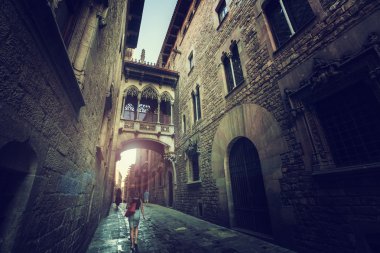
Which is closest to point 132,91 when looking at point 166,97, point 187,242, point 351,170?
point 166,97

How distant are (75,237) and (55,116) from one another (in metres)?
2.15

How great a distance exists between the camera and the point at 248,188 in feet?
17.3

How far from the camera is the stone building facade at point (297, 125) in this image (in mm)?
2854

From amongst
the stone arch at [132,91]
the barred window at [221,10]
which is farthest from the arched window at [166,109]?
the barred window at [221,10]

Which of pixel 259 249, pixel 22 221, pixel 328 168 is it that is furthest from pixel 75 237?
pixel 328 168

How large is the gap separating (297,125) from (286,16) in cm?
277

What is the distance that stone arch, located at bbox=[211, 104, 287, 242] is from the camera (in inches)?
163

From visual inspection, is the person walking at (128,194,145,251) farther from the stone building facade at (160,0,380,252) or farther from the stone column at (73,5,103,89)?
the stone column at (73,5,103,89)

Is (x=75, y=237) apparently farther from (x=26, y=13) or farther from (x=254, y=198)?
(x=254, y=198)

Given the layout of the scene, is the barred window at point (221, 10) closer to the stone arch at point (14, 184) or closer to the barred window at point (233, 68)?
the barred window at point (233, 68)

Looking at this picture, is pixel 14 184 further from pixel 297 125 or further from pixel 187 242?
pixel 297 125

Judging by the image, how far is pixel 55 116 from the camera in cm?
175

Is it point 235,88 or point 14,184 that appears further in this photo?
point 235,88

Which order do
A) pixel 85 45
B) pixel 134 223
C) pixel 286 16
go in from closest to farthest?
1. pixel 85 45
2. pixel 134 223
3. pixel 286 16
